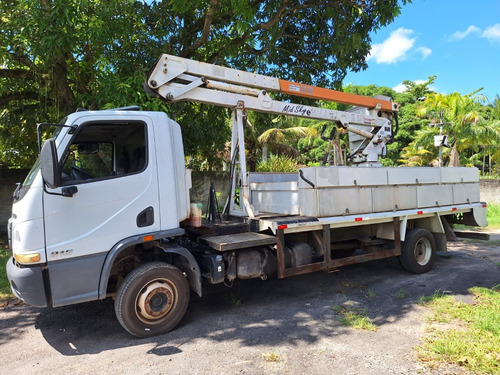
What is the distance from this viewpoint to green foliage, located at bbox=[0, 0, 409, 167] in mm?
6082

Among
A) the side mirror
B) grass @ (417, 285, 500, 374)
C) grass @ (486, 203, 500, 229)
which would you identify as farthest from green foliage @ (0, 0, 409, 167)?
grass @ (486, 203, 500, 229)

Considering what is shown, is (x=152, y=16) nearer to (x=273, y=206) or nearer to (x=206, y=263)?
(x=273, y=206)

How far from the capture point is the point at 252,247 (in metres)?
4.70

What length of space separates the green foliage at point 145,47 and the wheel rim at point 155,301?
327 cm

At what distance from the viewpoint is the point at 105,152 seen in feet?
15.3

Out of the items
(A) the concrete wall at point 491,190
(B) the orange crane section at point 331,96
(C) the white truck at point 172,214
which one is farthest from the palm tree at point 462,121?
(C) the white truck at point 172,214

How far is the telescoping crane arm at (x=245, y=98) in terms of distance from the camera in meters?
4.78

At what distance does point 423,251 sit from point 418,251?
0.10m

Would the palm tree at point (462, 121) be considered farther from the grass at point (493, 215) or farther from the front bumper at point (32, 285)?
the front bumper at point (32, 285)

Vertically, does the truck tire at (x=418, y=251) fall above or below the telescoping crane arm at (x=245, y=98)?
below

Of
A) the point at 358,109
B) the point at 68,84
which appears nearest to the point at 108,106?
the point at 68,84

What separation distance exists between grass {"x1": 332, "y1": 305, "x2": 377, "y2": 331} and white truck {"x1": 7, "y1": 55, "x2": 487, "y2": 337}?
0.66 m

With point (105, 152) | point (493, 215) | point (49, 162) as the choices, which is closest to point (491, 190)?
point (493, 215)

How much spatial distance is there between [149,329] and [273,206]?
2647 millimetres
